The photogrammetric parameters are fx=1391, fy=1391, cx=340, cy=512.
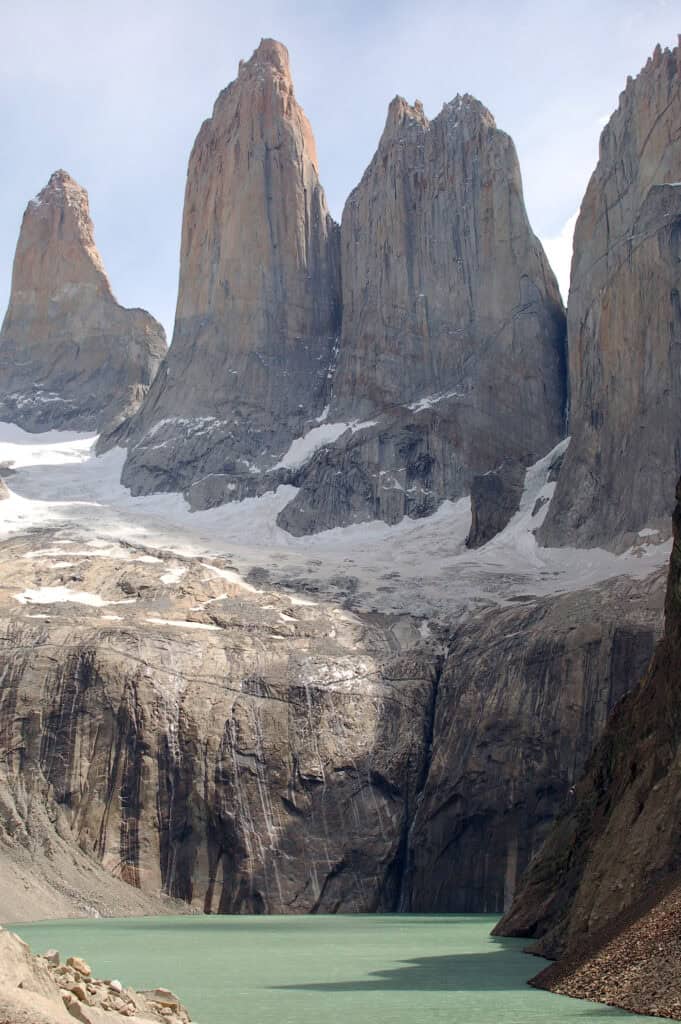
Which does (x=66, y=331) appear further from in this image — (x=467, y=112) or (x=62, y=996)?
(x=62, y=996)

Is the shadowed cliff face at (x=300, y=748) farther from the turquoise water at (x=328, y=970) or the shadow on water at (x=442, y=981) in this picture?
the shadow on water at (x=442, y=981)

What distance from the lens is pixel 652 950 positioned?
22703 millimetres

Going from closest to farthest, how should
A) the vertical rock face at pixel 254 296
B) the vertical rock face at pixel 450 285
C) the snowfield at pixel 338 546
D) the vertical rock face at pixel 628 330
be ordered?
the snowfield at pixel 338 546 → the vertical rock face at pixel 628 330 → the vertical rock face at pixel 450 285 → the vertical rock face at pixel 254 296

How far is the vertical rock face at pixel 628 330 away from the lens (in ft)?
260

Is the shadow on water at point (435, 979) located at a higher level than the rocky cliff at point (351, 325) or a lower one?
lower

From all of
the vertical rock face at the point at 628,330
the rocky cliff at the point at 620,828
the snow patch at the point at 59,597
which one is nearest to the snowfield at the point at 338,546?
the snow patch at the point at 59,597

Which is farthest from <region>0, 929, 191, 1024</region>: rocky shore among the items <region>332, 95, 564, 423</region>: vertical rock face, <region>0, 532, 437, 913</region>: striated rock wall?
<region>332, 95, 564, 423</region>: vertical rock face

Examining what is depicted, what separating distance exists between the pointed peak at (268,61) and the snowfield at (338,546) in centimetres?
3502

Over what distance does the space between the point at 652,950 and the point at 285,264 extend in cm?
9405

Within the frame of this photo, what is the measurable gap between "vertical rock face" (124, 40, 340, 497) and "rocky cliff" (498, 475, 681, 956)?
237 feet

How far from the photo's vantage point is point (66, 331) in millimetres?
134750

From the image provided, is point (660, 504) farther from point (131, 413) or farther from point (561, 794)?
point (131, 413)

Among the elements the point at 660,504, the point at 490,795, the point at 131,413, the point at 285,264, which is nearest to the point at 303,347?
the point at 285,264

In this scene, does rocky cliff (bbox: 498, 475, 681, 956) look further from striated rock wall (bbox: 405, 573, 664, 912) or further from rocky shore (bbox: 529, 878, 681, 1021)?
striated rock wall (bbox: 405, 573, 664, 912)
